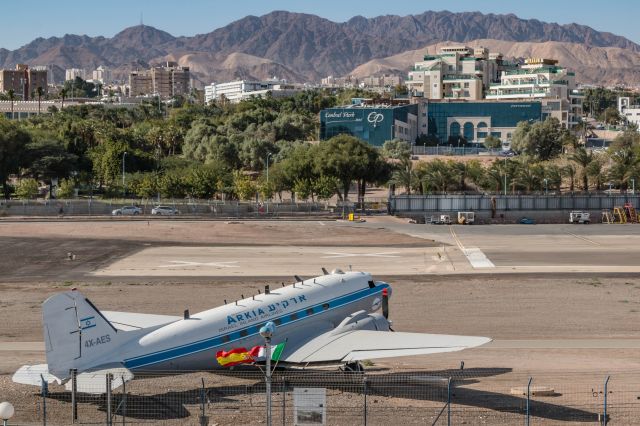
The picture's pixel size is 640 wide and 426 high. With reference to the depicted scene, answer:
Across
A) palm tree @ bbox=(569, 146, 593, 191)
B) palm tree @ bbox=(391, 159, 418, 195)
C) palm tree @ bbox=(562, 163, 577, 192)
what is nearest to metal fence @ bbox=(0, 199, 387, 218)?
palm tree @ bbox=(391, 159, 418, 195)

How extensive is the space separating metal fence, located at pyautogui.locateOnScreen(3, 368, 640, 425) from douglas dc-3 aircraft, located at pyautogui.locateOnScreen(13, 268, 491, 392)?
0.91 m

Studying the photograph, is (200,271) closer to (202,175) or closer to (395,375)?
(395,375)

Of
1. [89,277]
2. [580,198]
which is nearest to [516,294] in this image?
[89,277]

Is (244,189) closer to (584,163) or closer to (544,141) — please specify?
(584,163)

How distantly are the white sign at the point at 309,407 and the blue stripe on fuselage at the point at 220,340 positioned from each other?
6414 mm

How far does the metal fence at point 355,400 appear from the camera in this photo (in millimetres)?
29875

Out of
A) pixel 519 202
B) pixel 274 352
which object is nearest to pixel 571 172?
pixel 519 202

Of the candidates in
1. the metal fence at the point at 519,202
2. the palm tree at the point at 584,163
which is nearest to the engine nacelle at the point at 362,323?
the metal fence at the point at 519,202

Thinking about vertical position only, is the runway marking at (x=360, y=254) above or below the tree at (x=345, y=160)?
below

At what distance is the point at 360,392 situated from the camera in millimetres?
33375

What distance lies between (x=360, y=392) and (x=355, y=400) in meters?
1.06

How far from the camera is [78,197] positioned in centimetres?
13475

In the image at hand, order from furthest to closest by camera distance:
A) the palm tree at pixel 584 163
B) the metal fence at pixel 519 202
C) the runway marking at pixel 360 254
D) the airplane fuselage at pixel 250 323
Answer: the palm tree at pixel 584 163 → the metal fence at pixel 519 202 → the runway marking at pixel 360 254 → the airplane fuselage at pixel 250 323

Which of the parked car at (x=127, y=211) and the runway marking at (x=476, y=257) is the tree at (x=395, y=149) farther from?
the runway marking at (x=476, y=257)
